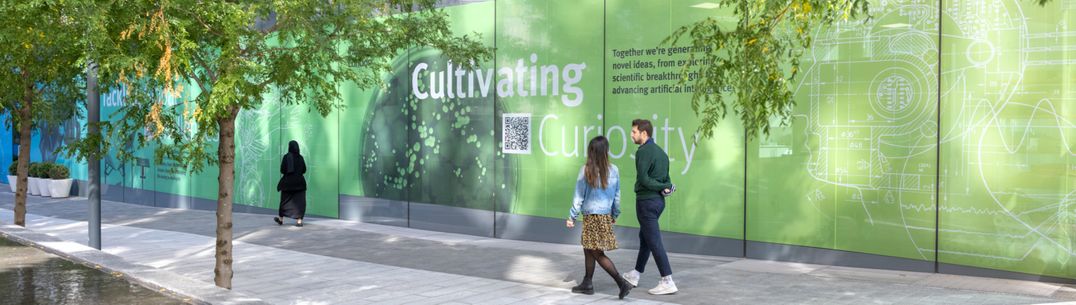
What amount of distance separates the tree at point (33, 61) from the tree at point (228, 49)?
1.85ft

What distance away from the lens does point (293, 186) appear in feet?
53.0

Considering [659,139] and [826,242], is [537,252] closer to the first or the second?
[659,139]

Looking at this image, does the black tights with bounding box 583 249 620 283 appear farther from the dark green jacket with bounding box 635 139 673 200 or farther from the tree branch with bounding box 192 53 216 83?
the tree branch with bounding box 192 53 216 83

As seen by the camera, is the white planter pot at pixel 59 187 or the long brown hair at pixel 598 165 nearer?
the long brown hair at pixel 598 165

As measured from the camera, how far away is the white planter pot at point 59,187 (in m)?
25.4

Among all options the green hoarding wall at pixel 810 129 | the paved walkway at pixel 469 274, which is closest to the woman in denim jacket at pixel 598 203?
the paved walkway at pixel 469 274

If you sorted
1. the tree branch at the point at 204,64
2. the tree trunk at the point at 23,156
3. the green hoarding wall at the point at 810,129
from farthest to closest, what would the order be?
the tree trunk at the point at 23,156 → the green hoarding wall at the point at 810,129 → the tree branch at the point at 204,64

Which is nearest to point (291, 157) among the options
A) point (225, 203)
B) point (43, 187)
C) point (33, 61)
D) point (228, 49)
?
point (33, 61)

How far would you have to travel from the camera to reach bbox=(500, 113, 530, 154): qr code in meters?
14.0

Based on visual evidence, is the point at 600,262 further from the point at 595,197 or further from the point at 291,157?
the point at 291,157

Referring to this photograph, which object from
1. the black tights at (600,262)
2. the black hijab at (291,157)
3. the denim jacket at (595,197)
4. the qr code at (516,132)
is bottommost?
the black tights at (600,262)

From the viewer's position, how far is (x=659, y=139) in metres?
12.3

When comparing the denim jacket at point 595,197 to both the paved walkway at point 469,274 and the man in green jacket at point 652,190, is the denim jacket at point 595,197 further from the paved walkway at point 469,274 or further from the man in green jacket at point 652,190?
the paved walkway at point 469,274

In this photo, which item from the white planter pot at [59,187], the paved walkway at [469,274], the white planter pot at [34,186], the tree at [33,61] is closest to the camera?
the tree at [33,61]
